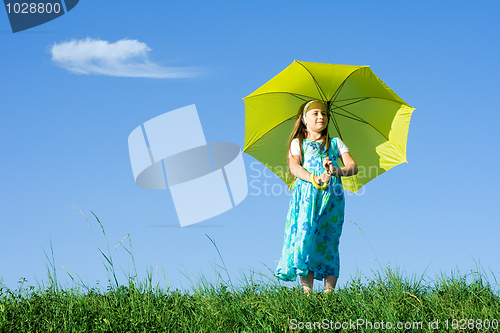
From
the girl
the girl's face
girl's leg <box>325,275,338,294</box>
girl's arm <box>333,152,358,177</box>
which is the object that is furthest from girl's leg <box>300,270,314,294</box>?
the girl's face

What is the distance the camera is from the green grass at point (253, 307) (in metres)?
3.72

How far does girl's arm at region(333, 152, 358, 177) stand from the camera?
509 cm

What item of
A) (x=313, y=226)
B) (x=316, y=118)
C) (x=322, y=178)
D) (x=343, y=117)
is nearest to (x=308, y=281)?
(x=313, y=226)

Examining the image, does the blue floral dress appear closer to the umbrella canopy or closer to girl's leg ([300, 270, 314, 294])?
girl's leg ([300, 270, 314, 294])

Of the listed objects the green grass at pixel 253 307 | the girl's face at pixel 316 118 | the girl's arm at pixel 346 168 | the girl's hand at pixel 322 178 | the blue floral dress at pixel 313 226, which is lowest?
the green grass at pixel 253 307

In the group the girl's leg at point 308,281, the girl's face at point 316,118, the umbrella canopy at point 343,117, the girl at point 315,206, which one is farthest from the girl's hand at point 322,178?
the girl's leg at point 308,281

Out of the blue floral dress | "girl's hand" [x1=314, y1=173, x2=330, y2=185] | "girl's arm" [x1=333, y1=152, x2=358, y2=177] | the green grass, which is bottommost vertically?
the green grass

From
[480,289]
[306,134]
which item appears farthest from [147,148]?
[480,289]

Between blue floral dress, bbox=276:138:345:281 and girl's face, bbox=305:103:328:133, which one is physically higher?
girl's face, bbox=305:103:328:133

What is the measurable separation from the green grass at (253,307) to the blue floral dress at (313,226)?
0.30 meters

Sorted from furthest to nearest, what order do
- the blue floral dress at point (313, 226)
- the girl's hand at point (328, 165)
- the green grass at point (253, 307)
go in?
the girl's hand at point (328, 165) < the blue floral dress at point (313, 226) < the green grass at point (253, 307)

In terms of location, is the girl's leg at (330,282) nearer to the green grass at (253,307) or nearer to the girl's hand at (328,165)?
the green grass at (253,307)

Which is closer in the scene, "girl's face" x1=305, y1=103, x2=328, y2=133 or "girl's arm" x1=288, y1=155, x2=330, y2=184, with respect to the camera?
"girl's arm" x1=288, y1=155, x2=330, y2=184

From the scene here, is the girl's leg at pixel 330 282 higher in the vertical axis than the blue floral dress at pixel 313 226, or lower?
lower
